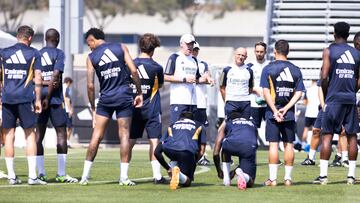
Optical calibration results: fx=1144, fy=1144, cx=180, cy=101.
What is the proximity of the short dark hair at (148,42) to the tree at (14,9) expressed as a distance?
6778 centimetres

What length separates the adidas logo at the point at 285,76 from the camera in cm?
1592

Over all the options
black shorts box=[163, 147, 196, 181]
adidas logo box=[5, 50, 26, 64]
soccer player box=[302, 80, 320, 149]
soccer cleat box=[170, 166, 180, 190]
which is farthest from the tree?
soccer cleat box=[170, 166, 180, 190]

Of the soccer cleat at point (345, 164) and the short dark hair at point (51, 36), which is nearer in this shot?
the short dark hair at point (51, 36)

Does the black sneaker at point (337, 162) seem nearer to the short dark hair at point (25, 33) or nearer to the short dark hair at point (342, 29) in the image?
the short dark hair at point (342, 29)

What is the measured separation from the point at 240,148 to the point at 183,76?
262cm

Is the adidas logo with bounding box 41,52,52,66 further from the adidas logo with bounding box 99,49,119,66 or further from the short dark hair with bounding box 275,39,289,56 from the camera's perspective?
the short dark hair with bounding box 275,39,289,56

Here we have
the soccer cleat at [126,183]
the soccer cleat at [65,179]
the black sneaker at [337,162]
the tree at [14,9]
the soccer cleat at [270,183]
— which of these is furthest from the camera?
the tree at [14,9]

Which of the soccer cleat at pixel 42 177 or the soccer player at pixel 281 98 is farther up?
the soccer player at pixel 281 98

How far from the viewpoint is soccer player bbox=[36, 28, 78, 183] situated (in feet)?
53.1

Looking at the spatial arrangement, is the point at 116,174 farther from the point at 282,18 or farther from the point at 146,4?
the point at 146,4

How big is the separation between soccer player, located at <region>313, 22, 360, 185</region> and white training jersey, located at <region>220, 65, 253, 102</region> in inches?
90.6

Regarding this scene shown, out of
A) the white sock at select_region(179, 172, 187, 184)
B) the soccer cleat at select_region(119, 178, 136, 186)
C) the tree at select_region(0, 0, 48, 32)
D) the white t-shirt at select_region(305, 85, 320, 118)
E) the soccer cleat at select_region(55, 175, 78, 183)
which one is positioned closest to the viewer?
the white sock at select_region(179, 172, 187, 184)

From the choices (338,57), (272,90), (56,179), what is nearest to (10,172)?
(56,179)

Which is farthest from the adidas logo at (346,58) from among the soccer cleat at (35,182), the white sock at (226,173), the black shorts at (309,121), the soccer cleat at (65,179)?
the black shorts at (309,121)
